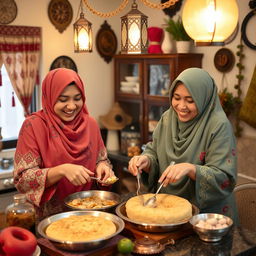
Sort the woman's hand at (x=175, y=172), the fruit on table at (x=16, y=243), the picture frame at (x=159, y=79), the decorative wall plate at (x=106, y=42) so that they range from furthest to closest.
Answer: the decorative wall plate at (x=106, y=42), the picture frame at (x=159, y=79), the woman's hand at (x=175, y=172), the fruit on table at (x=16, y=243)

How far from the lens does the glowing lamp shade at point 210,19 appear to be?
6.65ft

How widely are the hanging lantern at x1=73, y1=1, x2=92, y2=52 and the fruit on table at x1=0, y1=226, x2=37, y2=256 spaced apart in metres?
2.43

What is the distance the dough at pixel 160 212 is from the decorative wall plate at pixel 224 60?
2375 millimetres

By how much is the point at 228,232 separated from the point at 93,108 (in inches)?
131

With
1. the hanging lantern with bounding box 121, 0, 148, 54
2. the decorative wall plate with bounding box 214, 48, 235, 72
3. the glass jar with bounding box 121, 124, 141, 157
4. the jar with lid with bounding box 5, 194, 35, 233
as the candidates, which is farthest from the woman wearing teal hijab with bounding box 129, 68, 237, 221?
the glass jar with bounding box 121, 124, 141, 157

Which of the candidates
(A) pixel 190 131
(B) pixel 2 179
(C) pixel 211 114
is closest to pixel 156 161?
(A) pixel 190 131

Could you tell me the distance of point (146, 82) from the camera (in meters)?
4.42

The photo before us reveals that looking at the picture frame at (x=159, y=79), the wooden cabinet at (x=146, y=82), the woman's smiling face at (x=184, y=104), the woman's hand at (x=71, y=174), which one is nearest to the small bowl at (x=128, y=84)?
the wooden cabinet at (x=146, y=82)

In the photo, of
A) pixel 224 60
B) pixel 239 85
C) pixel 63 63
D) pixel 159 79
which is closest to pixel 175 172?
pixel 239 85

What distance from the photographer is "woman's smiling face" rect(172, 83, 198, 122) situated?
6.90 ft

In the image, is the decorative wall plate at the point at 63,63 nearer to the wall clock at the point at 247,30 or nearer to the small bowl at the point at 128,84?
the small bowl at the point at 128,84

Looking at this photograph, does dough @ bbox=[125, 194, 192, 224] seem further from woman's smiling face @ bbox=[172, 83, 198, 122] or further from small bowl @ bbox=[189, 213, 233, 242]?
woman's smiling face @ bbox=[172, 83, 198, 122]

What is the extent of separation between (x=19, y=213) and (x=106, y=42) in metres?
3.50

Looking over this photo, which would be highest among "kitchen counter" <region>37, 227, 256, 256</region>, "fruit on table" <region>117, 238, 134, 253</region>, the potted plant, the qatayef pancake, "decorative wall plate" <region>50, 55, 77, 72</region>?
the potted plant
